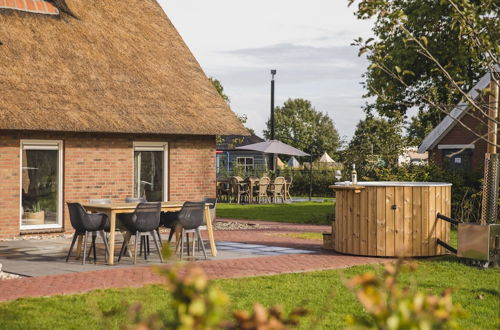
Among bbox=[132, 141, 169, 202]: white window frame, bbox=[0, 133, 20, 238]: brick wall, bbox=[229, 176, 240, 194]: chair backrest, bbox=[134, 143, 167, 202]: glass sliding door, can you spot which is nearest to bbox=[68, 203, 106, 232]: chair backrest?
bbox=[0, 133, 20, 238]: brick wall

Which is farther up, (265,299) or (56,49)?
(56,49)

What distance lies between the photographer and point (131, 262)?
12.7 m

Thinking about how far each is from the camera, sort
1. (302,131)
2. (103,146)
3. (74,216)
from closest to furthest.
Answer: (74,216)
(103,146)
(302,131)

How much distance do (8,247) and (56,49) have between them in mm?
5441

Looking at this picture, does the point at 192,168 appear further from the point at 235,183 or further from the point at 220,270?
the point at 235,183

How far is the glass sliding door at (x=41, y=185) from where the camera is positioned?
16.9m

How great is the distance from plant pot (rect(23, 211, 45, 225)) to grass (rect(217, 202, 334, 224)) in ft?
24.1

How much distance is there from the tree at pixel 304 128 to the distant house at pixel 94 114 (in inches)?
2522

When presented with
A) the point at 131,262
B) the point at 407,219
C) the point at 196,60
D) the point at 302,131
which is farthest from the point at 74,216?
the point at 302,131

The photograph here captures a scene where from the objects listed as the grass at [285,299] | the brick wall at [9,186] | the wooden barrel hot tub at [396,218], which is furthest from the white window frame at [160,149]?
the grass at [285,299]

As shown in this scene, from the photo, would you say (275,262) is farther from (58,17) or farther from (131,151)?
(58,17)

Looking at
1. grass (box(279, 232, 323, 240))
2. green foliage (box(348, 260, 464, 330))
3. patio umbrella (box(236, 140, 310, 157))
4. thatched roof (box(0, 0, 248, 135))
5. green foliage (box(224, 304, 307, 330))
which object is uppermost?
thatched roof (box(0, 0, 248, 135))

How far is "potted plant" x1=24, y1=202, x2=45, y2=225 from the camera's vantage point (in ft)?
55.7

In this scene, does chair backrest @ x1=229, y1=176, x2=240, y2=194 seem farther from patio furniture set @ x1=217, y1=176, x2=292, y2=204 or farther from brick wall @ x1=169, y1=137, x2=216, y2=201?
brick wall @ x1=169, y1=137, x2=216, y2=201
